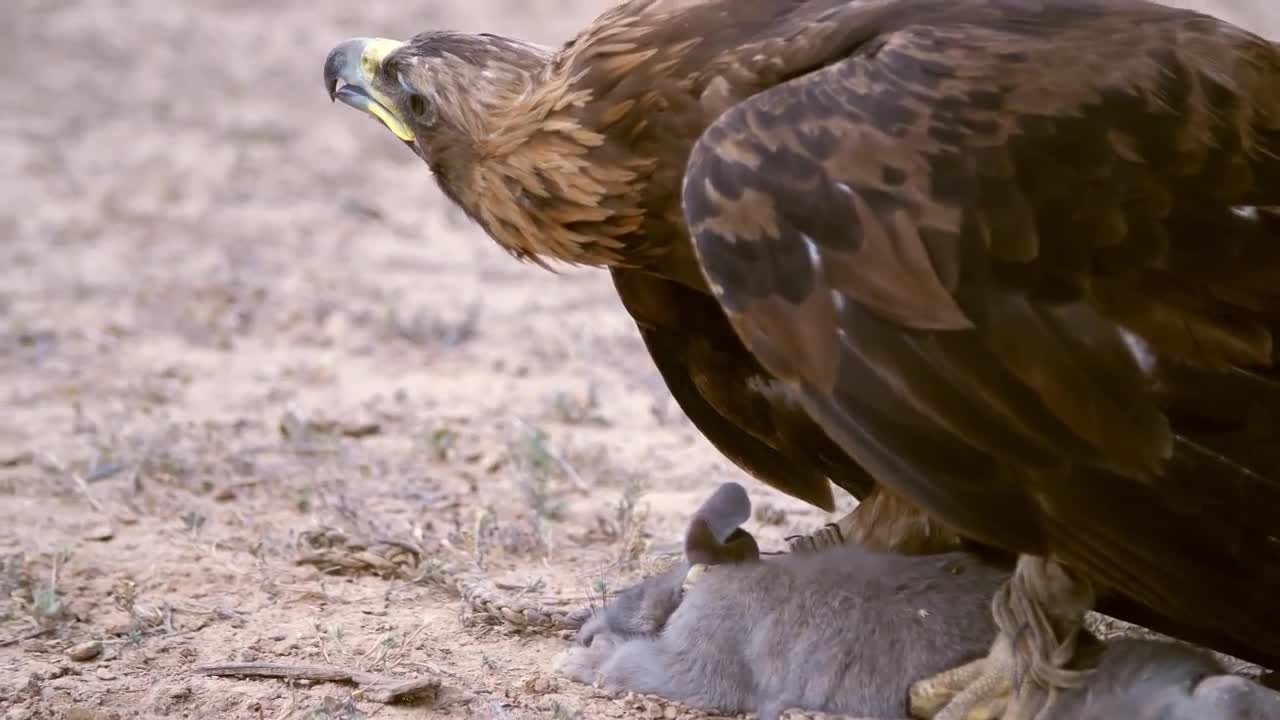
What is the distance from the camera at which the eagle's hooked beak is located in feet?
12.3

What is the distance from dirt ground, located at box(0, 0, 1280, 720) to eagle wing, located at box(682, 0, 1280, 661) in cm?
86

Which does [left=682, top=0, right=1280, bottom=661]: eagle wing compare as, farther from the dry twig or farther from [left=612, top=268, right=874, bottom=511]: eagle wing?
the dry twig

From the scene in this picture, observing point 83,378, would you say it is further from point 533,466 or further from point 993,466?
point 993,466

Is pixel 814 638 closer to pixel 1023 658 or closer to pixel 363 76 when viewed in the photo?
pixel 1023 658

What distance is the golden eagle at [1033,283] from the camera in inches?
115

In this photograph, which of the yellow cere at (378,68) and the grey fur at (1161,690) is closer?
the grey fur at (1161,690)

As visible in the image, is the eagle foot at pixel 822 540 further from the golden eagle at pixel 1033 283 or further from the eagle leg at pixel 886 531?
the golden eagle at pixel 1033 283

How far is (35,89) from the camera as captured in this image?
35.2 feet

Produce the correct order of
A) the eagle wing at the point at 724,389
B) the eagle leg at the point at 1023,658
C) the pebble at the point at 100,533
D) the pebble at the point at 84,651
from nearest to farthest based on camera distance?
the eagle leg at the point at 1023,658 → the pebble at the point at 84,651 → the eagle wing at the point at 724,389 → the pebble at the point at 100,533

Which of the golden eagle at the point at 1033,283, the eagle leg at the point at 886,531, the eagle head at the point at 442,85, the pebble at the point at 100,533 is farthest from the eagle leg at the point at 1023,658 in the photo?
the pebble at the point at 100,533

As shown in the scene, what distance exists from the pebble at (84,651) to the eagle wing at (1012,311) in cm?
162

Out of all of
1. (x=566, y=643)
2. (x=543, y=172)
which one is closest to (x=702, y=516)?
(x=566, y=643)

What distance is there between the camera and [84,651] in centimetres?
356

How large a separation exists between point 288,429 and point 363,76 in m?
1.96
